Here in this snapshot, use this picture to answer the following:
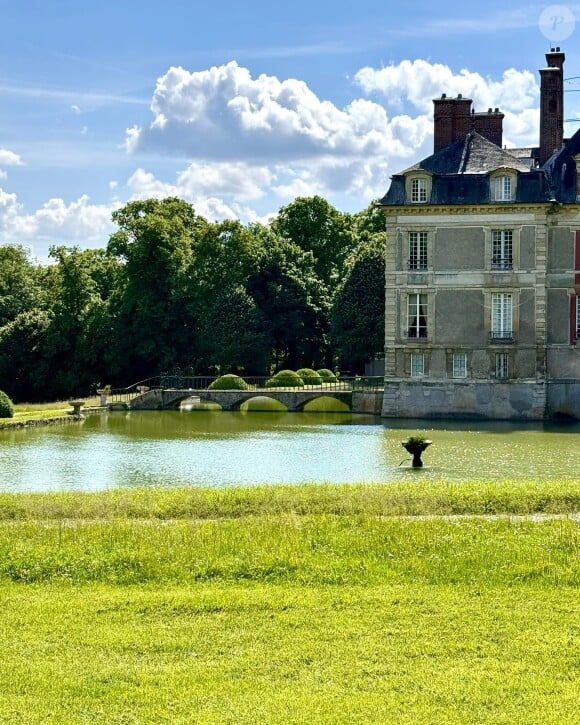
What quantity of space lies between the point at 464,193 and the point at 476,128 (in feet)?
15.2

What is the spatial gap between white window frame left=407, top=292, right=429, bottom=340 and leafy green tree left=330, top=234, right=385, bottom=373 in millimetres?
9712

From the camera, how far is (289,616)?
8.02 metres

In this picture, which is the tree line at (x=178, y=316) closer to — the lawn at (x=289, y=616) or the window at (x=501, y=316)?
the window at (x=501, y=316)

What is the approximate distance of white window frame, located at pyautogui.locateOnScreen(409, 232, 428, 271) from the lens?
1439 inches

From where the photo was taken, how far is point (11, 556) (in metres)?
9.87

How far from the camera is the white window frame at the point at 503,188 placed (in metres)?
35.7

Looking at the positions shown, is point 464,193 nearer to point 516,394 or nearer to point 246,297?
point 516,394

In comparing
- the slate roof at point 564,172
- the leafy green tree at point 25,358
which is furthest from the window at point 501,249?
the leafy green tree at point 25,358

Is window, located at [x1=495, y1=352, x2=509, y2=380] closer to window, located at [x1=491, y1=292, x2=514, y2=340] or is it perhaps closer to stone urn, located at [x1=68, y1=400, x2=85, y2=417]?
window, located at [x1=491, y1=292, x2=514, y2=340]

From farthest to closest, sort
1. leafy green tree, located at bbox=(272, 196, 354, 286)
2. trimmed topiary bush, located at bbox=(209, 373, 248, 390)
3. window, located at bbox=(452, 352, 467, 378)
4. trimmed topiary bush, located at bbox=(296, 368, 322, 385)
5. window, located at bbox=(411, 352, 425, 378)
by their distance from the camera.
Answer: leafy green tree, located at bbox=(272, 196, 354, 286) → trimmed topiary bush, located at bbox=(296, 368, 322, 385) → trimmed topiary bush, located at bbox=(209, 373, 248, 390) → window, located at bbox=(411, 352, 425, 378) → window, located at bbox=(452, 352, 467, 378)

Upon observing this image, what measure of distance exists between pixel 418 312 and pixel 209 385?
13214mm

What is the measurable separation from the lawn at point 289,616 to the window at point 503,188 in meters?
24.7

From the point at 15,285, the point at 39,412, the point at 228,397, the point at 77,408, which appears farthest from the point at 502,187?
the point at 15,285

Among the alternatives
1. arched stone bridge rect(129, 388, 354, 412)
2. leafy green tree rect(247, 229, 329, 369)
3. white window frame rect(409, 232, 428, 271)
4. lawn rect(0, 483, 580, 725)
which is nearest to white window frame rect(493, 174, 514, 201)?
white window frame rect(409, 232, 428, 271)
